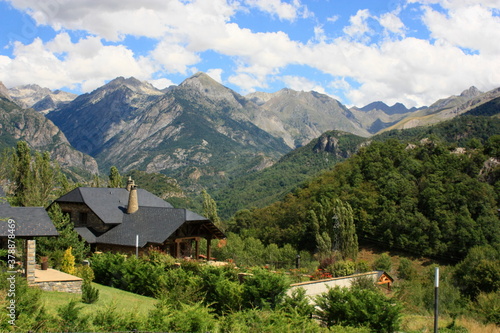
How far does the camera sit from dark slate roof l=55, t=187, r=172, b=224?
103ft

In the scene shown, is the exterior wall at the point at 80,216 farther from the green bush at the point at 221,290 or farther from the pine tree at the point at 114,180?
the green bush at the point at 221,290

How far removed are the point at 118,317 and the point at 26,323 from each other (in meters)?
2.02

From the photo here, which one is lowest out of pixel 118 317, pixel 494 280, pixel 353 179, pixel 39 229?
pixel 494 280

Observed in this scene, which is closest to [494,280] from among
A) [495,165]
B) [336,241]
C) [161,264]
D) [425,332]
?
[336,241]

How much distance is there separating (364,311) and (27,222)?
41.4 feet

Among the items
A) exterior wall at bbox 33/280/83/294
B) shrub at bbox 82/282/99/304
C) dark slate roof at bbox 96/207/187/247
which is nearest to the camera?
shrub at bbox 82/282/99/304

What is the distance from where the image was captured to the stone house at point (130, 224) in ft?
93.9

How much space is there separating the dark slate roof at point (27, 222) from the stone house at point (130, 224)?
9025mm

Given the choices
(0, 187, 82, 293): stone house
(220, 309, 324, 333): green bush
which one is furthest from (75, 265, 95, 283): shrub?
(220, 309, 324, 333): green bush

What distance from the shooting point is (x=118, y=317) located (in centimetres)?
1157

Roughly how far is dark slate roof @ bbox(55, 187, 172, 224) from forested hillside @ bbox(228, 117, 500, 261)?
15.7m

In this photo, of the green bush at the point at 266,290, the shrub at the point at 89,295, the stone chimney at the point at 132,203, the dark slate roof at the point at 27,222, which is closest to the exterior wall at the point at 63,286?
the shrub at the point at 89,295

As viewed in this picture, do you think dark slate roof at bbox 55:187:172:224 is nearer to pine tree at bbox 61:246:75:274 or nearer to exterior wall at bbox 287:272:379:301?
pine tree at bbox 61:246:75:274

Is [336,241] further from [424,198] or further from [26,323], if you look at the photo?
[26,323]
